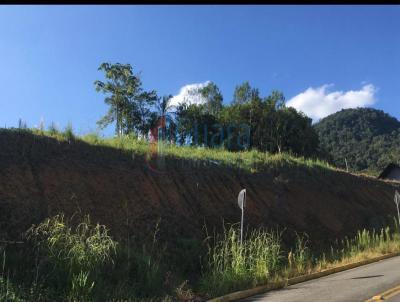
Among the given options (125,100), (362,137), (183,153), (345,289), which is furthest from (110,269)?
(362,137)

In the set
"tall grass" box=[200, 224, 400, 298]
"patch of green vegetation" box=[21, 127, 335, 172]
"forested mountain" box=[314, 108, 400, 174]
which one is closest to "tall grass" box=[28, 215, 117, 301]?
"tall grass" box=[200, 224, 400, 298]

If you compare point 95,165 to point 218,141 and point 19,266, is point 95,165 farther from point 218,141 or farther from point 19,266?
point 218,141

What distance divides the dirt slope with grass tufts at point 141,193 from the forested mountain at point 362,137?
64350 mm

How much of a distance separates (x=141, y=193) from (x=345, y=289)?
781 centimetres

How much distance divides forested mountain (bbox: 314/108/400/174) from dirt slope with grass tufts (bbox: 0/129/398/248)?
211 feet

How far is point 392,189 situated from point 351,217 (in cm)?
1319

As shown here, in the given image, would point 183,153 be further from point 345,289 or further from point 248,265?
point 345,289

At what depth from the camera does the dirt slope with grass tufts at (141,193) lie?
45.2 feet

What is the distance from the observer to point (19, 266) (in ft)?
32.7

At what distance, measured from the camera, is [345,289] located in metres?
11.8

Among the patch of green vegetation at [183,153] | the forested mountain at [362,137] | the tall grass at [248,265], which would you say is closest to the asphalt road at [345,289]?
the tall grass at [248,265]

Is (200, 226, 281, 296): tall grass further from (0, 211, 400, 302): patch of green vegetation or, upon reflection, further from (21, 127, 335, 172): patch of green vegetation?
(21, 127, 335, 172): patch of green vegetation

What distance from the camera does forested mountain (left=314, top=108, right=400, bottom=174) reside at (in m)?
92.4

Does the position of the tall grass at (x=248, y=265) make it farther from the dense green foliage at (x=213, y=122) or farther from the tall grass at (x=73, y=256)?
the dense green foliage at (x=213, y=122)
